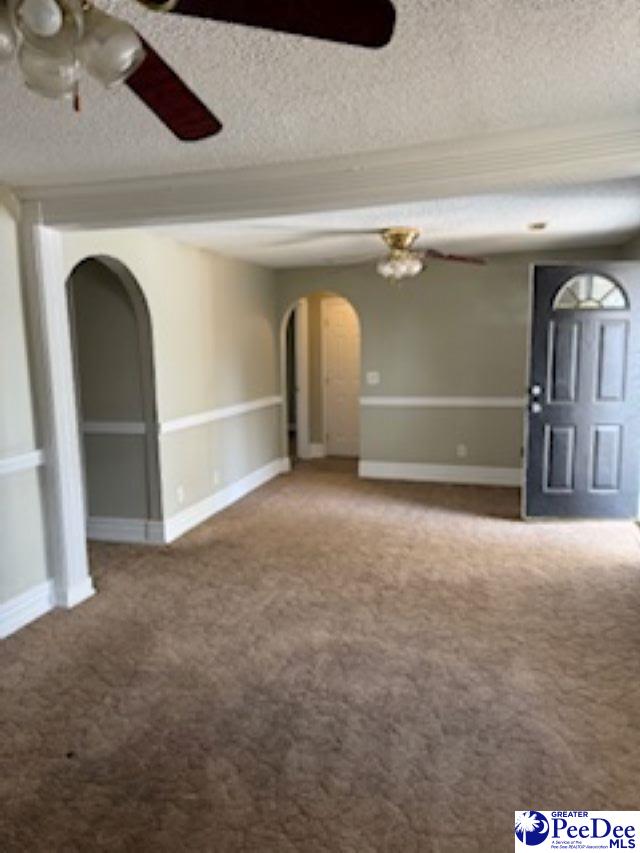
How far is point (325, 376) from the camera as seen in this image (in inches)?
306

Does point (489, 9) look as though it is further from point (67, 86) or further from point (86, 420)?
point (86, 420)

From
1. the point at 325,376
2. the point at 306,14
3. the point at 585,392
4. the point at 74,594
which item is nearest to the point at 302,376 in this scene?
→ the point at 325,376

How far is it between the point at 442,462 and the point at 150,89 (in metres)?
5.44

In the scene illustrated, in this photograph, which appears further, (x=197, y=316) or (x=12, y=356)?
(x=197, y=316)

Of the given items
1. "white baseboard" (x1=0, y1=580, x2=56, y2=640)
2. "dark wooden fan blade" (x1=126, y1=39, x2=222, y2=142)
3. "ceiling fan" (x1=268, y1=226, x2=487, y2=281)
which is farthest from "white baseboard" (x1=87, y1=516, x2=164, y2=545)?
"dark wooden fan blade" (x1=126, y1=39, x2=222, y2=142)

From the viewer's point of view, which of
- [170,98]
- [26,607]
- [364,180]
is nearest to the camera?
[170,98]

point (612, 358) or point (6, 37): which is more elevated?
point (6, 37)

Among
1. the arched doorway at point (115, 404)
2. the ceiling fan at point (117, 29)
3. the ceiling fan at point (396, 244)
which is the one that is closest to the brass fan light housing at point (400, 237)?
the ceiling fan at point (396, 244)

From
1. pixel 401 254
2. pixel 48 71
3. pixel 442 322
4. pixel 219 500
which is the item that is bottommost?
pixel 219 500

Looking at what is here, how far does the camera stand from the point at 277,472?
6.88 m

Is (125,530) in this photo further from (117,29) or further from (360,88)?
(117,29)

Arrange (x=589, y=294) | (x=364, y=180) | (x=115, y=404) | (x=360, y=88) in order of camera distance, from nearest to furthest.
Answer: (x=360, y=88) → (x=364, y=180) → (x=115, y=404) → (x=589, y=294)

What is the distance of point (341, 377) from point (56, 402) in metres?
4.75

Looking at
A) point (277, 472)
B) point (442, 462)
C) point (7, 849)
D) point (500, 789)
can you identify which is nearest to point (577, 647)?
point (500, 789)
